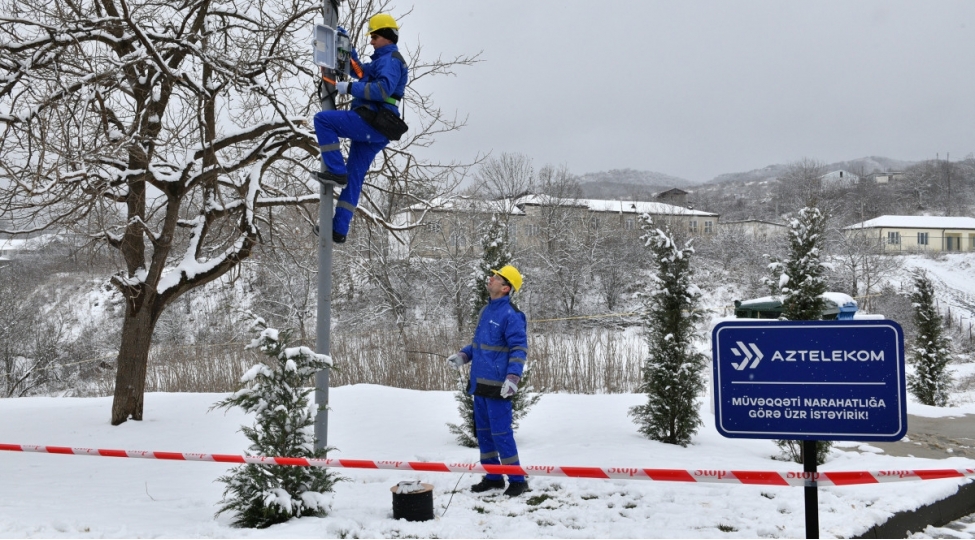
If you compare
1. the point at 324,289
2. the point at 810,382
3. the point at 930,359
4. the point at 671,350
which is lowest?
the point at 930,359

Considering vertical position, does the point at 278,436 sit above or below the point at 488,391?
below

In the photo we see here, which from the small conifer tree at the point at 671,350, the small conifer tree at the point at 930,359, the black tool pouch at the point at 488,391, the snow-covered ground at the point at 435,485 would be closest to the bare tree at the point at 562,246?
the small conifer tree at the point at 930,359

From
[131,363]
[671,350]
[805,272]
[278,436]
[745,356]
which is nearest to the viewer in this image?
[745,356]

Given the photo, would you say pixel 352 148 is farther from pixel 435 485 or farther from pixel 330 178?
pixel 435 485

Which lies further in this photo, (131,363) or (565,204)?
(565,204)

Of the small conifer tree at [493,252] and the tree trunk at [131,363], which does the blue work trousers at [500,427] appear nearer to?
the small conifer tree at [493,252]

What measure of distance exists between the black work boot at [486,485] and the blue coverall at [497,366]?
36mm

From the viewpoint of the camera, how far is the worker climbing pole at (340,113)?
4.83 meters

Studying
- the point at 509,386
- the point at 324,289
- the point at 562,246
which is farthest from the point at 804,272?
the point at 562,246

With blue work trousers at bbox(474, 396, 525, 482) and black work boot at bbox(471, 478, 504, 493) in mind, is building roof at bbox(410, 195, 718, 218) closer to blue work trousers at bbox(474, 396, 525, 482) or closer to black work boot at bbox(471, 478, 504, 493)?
blue work trousers at bbox(474, 396, 525, 482)

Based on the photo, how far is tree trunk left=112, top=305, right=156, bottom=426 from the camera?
363 inches

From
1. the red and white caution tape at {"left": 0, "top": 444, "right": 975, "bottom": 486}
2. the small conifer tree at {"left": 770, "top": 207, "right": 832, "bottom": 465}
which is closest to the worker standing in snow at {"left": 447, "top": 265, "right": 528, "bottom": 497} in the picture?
the red and white caution tape at {"left": 0, "top": 444, "right": 975, "bottom": 486}

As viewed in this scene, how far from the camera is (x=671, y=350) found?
7688 mm

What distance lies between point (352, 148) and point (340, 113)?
399 millimetres
